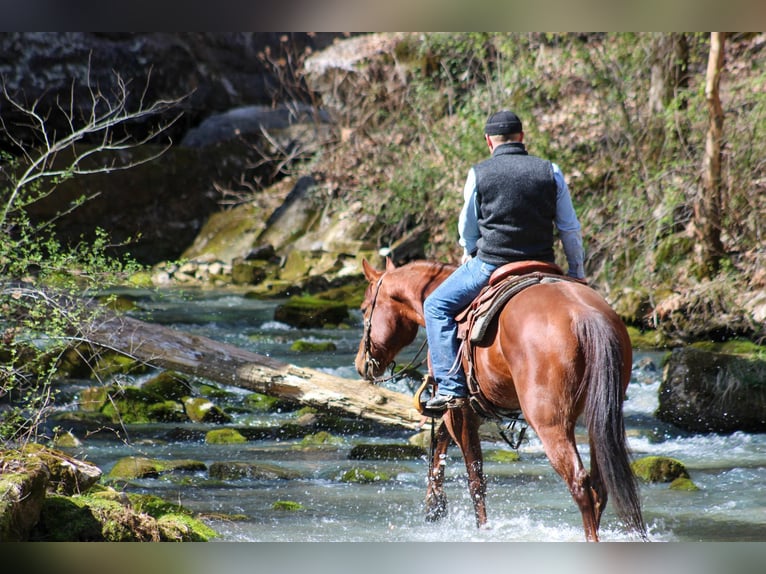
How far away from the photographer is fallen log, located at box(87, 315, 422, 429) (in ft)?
22.9

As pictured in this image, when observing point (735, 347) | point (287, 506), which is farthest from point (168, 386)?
point (735, 347)

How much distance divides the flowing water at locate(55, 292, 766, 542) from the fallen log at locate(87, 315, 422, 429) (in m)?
0.44

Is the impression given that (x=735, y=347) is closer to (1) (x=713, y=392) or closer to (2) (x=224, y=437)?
(1) (x=713, y=392)

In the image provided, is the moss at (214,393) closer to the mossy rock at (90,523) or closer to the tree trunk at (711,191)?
the mossy rock at (90,523)

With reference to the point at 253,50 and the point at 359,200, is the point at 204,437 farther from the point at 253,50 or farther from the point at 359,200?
the point at 253,50

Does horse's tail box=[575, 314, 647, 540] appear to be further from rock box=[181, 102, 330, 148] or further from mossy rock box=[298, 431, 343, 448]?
rock box=[181, 102, 330, 148]

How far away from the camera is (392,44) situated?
627 inches

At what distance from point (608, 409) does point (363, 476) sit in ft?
10.2

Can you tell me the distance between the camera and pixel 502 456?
23.7ft

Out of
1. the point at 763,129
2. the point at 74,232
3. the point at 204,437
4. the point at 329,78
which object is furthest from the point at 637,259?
the point at 74,232

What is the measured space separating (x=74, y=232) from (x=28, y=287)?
13.3 m

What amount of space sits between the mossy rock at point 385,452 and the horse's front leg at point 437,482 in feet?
6.63

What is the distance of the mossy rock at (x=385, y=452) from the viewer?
7.19m

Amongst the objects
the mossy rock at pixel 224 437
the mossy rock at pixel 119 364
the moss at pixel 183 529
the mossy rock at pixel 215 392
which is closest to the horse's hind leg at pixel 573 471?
the moss at pixel 183 529
